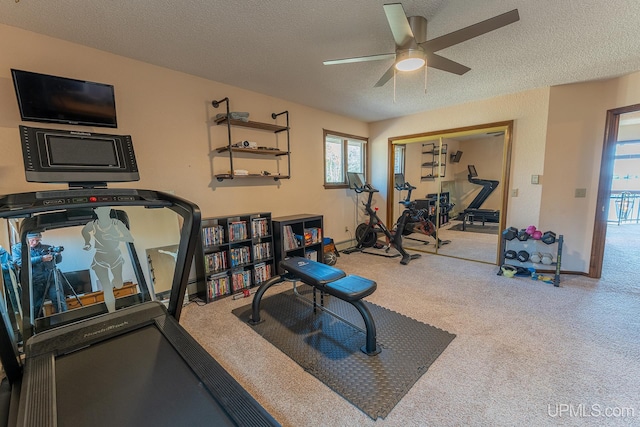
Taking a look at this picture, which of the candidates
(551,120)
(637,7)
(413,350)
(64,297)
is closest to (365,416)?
(413,350)

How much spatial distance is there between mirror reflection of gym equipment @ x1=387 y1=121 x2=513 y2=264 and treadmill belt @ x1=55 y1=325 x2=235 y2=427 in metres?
4.55

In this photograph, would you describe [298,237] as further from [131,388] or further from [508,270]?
[508,270]

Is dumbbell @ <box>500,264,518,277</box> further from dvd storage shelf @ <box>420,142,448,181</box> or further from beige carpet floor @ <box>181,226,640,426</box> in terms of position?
dvd storage shelf @ <box>420,142,448,181</box>

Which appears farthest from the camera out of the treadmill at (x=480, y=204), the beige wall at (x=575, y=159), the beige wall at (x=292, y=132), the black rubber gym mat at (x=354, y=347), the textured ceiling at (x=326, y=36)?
the treadmill at (x=480, y=204)

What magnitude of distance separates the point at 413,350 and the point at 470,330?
0.68m

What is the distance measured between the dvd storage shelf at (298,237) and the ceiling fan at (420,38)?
2.28m

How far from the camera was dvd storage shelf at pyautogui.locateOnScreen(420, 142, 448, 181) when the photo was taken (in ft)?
16.2

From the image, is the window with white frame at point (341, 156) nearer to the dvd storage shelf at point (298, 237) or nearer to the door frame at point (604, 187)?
the dvd storage shelf at point (298, 237)

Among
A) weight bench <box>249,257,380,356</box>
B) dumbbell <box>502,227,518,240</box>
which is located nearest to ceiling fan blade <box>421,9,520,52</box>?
weight bench <box>249,257,380,356</box>

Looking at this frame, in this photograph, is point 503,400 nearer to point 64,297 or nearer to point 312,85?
point 64,297

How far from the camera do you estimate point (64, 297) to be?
79.4 inches

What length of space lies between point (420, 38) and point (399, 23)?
0.42 meters

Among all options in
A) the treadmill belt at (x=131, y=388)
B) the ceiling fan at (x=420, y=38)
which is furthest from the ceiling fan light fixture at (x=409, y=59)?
the treadmill belt at (x=131, y=388)

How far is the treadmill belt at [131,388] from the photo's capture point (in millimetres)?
1162
